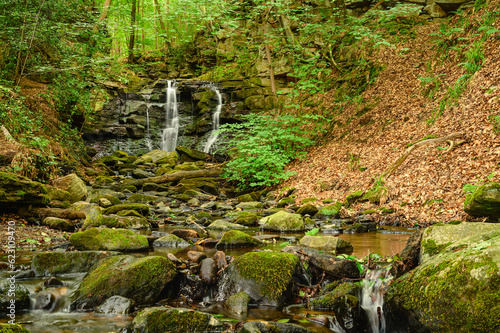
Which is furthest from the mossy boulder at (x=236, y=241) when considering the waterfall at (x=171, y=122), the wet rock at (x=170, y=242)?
the waterfall at (x=171, y=122)

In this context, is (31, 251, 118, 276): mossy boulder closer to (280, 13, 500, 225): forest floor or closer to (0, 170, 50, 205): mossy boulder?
(0, 170, 50, 205): mossy boulder

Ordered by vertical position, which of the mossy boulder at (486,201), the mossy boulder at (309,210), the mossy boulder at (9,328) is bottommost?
the mossy boulder at (309,210)

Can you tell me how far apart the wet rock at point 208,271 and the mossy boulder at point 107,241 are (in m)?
2.25

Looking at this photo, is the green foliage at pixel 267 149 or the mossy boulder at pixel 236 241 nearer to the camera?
the mossy boulder at pixel 236 241

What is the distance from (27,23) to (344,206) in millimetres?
12906

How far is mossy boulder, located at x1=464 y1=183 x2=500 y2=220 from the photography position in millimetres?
5324

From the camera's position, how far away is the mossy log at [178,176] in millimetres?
15060

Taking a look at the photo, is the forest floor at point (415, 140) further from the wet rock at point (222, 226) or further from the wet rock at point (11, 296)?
the wet rock at point (11, 296)

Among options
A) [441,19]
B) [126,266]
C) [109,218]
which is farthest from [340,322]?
[441,19]

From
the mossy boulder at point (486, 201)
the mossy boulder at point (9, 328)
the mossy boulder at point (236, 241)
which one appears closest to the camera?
the mossy boulder at point (9, 328)

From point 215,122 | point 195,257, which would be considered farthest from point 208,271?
point 215,122

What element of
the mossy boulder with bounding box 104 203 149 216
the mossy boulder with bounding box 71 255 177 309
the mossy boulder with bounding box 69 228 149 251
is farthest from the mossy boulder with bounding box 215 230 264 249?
the mossy boulder with bounding box 104 203 149 216

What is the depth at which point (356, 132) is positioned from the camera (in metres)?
14.0

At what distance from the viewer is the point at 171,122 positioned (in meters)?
23.2
